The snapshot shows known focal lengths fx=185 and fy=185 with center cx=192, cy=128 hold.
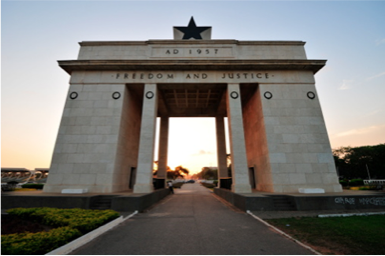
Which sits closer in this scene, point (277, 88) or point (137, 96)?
point (277, 88)

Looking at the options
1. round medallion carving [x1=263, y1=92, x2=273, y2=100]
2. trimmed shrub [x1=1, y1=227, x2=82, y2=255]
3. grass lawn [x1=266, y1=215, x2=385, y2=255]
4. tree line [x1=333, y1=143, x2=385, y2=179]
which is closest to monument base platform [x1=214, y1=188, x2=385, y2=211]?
grass lawn [x1=266, y1=215, x2=385, y2=255]

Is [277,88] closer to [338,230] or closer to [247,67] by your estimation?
[247,67]

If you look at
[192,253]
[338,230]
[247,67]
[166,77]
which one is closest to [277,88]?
[247,67]

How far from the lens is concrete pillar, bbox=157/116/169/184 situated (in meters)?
28.2

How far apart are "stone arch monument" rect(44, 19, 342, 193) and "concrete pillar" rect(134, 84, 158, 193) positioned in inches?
3.8

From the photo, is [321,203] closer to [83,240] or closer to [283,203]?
[283,203]

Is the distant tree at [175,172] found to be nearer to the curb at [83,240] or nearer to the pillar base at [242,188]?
the pillar base at [242,188]

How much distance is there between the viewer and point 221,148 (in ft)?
93.7

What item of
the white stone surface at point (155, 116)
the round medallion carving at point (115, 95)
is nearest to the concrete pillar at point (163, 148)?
the white stone surface at point (155, 116)

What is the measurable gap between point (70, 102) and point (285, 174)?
2354cm

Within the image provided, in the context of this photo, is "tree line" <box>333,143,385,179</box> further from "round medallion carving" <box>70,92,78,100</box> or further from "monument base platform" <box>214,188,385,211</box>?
"round medallion carving" <box>70,92,78,100</box>

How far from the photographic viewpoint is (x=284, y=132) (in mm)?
19156

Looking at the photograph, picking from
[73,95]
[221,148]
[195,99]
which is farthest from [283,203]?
[73,95]

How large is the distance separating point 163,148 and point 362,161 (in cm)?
6982
